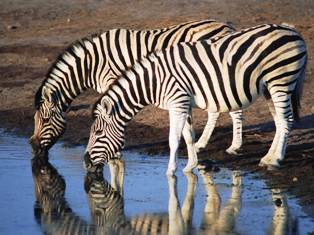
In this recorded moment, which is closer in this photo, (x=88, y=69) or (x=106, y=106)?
(x=106, y=106)

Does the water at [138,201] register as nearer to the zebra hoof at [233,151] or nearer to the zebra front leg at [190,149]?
the zebra front leg at [190,149]

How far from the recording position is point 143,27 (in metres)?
23.1

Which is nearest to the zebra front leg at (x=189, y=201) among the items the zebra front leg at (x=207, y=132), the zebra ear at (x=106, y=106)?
the zebra ear at (x=106, y=106)

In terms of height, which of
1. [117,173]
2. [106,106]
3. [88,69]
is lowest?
[117,173]

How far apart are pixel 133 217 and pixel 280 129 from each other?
282 centimetres

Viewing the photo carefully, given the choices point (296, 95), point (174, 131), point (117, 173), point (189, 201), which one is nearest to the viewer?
point (189, 201)

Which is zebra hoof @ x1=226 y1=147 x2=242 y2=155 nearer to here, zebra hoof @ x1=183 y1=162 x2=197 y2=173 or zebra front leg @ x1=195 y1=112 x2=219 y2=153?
zebra front leg @ x1=195 y1=112 x2=219 y2=153

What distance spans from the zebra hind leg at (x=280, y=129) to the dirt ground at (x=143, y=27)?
0.15 m

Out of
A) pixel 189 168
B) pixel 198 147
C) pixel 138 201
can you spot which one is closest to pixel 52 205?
pixel 138 201

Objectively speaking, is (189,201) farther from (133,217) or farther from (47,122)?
(47,122)

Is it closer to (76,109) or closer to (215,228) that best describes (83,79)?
(76,109)

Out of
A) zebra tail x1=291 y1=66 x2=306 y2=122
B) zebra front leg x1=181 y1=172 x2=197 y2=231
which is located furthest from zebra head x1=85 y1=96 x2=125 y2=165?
zebra tail x1=291 y1=66 x2=306 y2=122

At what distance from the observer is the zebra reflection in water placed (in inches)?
389

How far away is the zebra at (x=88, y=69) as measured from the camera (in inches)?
539
